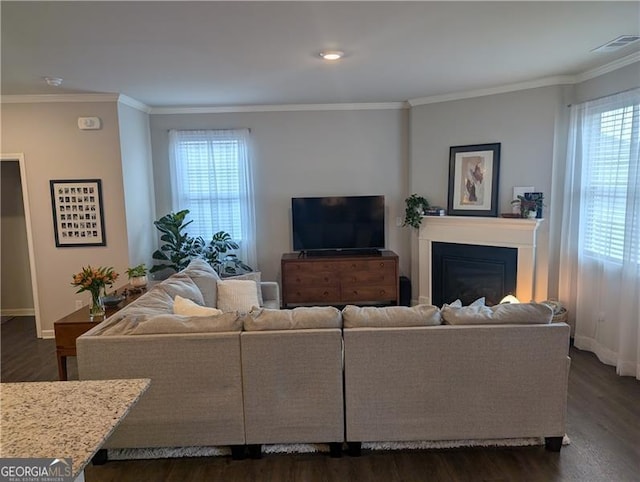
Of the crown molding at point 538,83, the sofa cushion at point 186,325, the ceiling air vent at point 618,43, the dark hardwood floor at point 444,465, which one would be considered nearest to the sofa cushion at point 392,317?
the sofa cushion at point 186,325

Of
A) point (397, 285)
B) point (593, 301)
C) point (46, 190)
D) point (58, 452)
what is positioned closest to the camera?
point (58, 452)

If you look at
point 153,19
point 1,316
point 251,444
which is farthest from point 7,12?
point 1,316

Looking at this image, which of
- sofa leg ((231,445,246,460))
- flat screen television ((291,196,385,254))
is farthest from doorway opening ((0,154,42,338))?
sofa leg ((231,445,246,460))

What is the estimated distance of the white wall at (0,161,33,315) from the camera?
568 centimetres

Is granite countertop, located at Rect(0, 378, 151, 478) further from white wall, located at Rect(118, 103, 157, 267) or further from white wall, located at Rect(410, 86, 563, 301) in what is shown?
white wall, located at Rect(410, 86, 563, 301)

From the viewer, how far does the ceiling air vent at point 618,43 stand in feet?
10.0

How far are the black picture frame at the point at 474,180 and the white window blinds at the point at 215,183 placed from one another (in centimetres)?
258

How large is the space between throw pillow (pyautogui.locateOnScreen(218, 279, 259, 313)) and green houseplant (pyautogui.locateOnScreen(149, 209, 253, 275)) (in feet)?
4.94

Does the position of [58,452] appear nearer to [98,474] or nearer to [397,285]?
[98,474]

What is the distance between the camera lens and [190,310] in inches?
113

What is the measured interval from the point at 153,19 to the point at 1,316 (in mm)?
5096

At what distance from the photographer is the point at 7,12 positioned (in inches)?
94.7

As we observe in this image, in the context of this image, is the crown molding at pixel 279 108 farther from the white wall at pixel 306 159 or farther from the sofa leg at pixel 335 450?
the sofa leg at pixel 335 450

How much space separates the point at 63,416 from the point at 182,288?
7.11 ft
